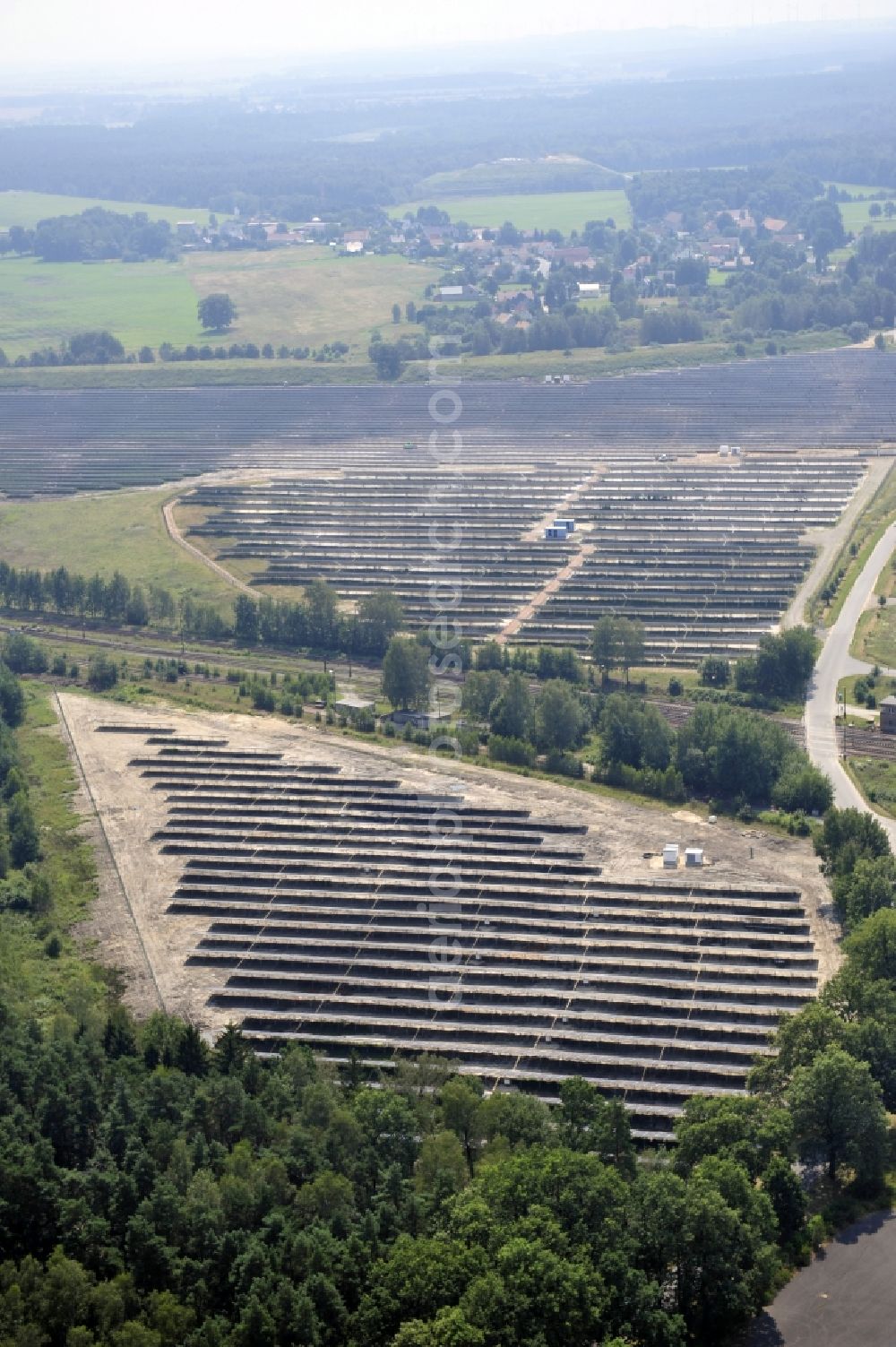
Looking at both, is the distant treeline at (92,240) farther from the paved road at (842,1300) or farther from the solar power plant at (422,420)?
the paved road at (842,1300)

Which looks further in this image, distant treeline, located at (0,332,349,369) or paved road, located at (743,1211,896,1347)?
distant treeline, located at (0,332,349,369)

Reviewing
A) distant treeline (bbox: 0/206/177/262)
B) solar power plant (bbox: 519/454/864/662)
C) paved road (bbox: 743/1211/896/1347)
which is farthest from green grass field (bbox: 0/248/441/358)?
paved road (bbox: 743/1211/896/1347)

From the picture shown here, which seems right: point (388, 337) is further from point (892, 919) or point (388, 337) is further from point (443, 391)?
point (892, 919)

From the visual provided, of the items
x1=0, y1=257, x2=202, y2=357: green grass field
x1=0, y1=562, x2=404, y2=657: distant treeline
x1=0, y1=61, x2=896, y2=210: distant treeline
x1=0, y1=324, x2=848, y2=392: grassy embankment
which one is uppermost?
x1=0, y1=61, x2=896, y2=210: distant treeline

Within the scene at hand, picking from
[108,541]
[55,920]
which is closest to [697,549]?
[108,541]

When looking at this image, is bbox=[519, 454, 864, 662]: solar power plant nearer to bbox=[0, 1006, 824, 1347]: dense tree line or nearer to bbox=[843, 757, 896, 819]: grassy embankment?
bbox=[843, 757, 896, 819]: grassy embankment

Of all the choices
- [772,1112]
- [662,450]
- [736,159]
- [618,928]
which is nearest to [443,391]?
[662,450]

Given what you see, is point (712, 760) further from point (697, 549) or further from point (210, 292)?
point (210, 292)
